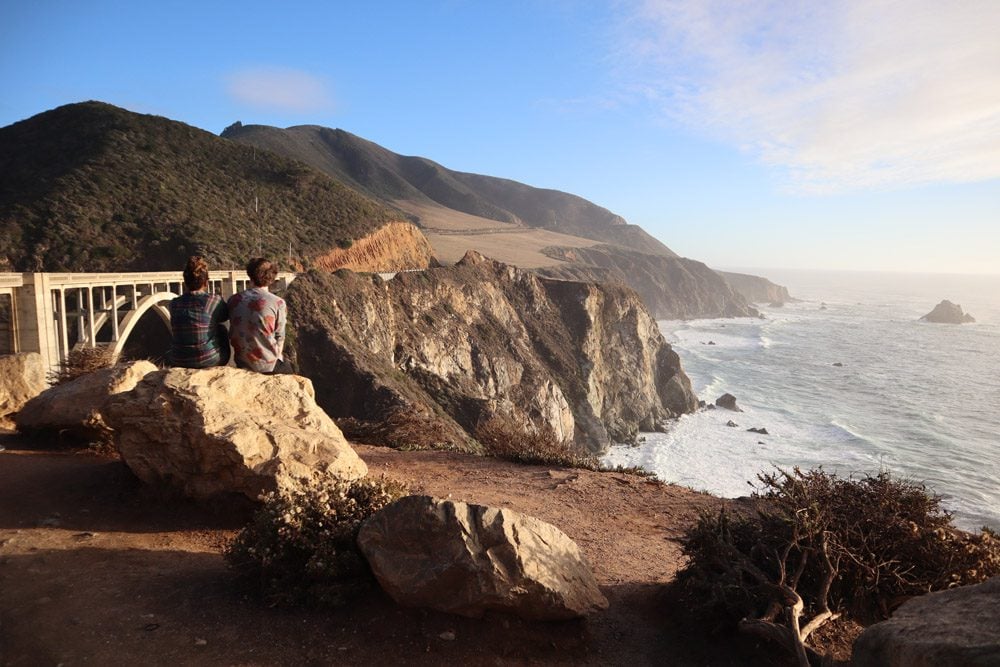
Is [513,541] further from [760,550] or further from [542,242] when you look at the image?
[542,242]

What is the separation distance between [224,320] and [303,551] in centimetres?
263

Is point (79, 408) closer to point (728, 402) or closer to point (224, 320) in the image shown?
point (224, 320)

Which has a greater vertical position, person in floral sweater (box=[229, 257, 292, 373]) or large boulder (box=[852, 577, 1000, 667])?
person in floral sweater (box=[229, 257, 292, 373])

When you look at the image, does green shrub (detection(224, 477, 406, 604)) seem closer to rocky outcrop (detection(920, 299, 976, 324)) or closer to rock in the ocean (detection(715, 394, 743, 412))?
rock in the ocean (detection(715, 394, 743, 412))

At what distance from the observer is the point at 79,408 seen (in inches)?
319

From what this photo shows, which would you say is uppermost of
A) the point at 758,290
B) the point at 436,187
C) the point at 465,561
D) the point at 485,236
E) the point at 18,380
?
the point at 436,187

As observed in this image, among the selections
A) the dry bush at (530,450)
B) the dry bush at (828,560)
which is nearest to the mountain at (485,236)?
the dry bush at (530,450)

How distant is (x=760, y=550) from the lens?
491 cm

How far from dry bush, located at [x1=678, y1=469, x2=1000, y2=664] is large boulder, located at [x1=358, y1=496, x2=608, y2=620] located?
48.7 inches

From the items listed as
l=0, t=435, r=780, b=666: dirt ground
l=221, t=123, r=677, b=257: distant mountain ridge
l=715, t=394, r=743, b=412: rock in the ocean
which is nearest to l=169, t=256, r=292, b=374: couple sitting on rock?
l=0, t=435, r=780, b=666: dirt ground

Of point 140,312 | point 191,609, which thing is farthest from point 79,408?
point 140,312

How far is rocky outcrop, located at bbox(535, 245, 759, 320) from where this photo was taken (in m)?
96.2

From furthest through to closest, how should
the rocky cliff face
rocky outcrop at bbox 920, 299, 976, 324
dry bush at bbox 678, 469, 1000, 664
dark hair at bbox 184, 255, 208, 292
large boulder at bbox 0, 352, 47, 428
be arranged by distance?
rocky outcrop at bbox 920, 299, 976, 324
the rocky cliff face
large boulder at bbox 0, 352, 47, 428
dark hair at bbox 184, 255, 208, 292
dry bush at bbox 678, 469, 1000, 664

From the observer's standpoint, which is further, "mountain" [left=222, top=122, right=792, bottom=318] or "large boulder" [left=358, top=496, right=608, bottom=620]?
"mountain" [left=222, top=122, right=792, bottom=318]
